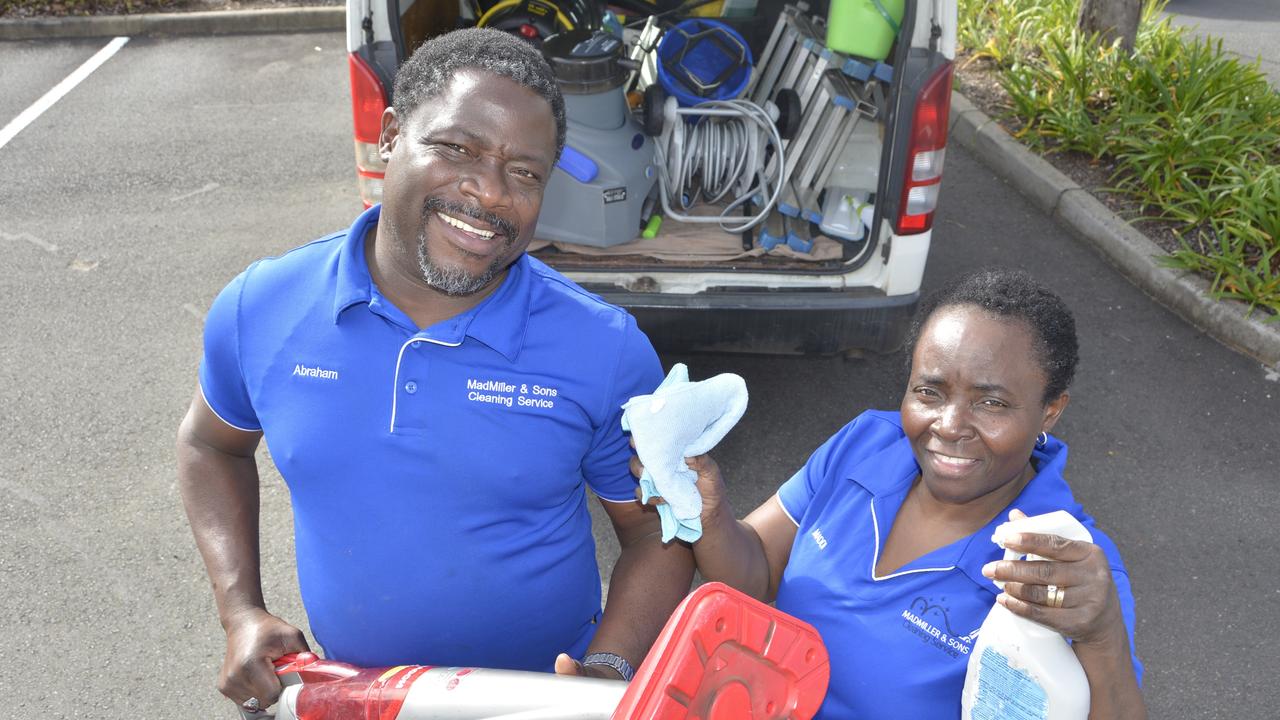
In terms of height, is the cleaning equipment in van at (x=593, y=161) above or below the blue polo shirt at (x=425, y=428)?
below

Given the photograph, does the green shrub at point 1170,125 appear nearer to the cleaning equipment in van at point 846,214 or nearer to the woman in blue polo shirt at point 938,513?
the cleaning equipment in van at point 846,214

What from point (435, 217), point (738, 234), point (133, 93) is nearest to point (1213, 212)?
point (738, 234)

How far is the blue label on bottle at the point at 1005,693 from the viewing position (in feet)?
4.63

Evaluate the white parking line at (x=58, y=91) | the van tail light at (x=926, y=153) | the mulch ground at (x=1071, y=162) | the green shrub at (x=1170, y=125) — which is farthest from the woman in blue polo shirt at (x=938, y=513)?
the white parking line at (x=58, y=91)

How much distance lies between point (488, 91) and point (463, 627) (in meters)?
0.90

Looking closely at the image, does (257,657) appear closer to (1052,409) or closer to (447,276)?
(447,276)

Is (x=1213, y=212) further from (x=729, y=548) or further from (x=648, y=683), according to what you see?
(x=648, y=683)

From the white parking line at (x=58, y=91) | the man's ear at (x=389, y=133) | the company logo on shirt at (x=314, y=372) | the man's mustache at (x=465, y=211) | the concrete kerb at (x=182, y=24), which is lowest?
the white parking line at (x=58, y=91)

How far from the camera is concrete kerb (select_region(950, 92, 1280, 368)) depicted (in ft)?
15.5

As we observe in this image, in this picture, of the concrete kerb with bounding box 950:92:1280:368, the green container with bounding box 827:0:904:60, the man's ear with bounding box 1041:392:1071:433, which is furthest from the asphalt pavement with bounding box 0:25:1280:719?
the green container with bounding box 827:0:904:60

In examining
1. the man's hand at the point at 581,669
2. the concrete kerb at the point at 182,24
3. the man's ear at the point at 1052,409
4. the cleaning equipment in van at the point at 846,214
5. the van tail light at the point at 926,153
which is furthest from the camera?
the concrete kerb at the point at 182,24

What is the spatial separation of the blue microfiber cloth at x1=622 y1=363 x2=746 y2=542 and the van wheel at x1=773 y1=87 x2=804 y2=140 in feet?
9.66

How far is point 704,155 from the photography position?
4.38 m

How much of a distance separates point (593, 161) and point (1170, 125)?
380 cm
